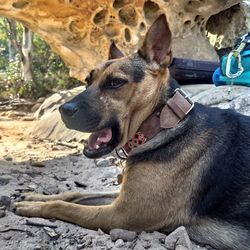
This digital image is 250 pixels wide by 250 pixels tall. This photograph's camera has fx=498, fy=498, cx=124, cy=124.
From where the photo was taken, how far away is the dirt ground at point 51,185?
342 centimetres

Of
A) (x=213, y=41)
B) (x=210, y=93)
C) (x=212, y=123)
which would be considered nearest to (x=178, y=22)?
(x=213, y=41)

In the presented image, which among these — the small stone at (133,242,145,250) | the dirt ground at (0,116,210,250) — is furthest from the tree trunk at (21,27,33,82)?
the small stone at (133,242,145,250)

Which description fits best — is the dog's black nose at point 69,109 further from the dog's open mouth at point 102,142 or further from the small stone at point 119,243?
the small stone at point 119,243

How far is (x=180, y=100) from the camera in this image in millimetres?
3678

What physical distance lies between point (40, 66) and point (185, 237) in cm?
1386

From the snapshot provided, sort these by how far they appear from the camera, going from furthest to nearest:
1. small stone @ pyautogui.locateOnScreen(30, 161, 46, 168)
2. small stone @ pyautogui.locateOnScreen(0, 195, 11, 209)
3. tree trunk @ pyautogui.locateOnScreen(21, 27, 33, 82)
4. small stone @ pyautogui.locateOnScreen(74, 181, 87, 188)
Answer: tree trunk @ pyautogui.locateOnScreen(21, 27, 33, 82) → small stone @ pyautogui.locateOnScreen(30, 161, 46, 168) → small stone @ pyautogui.locateOnScreen(74, 181, 87, 188) → small stone @ pyautogui.locateOnScreen(0, 195, 11, 209)

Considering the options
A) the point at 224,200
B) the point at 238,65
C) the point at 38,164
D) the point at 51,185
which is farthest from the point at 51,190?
the point at 238,65

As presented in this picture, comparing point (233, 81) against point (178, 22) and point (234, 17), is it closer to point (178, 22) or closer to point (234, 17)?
point (178, 22)

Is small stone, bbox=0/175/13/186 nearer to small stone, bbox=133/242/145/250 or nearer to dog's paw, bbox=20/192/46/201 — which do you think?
dog's paw, bbox=20/192/46/201

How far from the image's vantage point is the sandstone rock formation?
7848 mm

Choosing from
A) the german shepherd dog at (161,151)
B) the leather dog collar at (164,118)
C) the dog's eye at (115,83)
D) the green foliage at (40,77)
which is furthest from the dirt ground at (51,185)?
the green foliage at (40,77)

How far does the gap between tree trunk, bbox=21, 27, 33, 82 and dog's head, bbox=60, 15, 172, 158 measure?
12081 millimetres

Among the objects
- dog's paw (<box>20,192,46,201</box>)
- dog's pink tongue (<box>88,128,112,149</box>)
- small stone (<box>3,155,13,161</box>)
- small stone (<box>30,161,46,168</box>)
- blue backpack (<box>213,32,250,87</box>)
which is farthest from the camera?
small stone (<box>3,155,13,161</box>)

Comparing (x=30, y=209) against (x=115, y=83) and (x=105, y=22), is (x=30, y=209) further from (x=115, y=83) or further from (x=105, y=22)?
(x=105, y=22)
